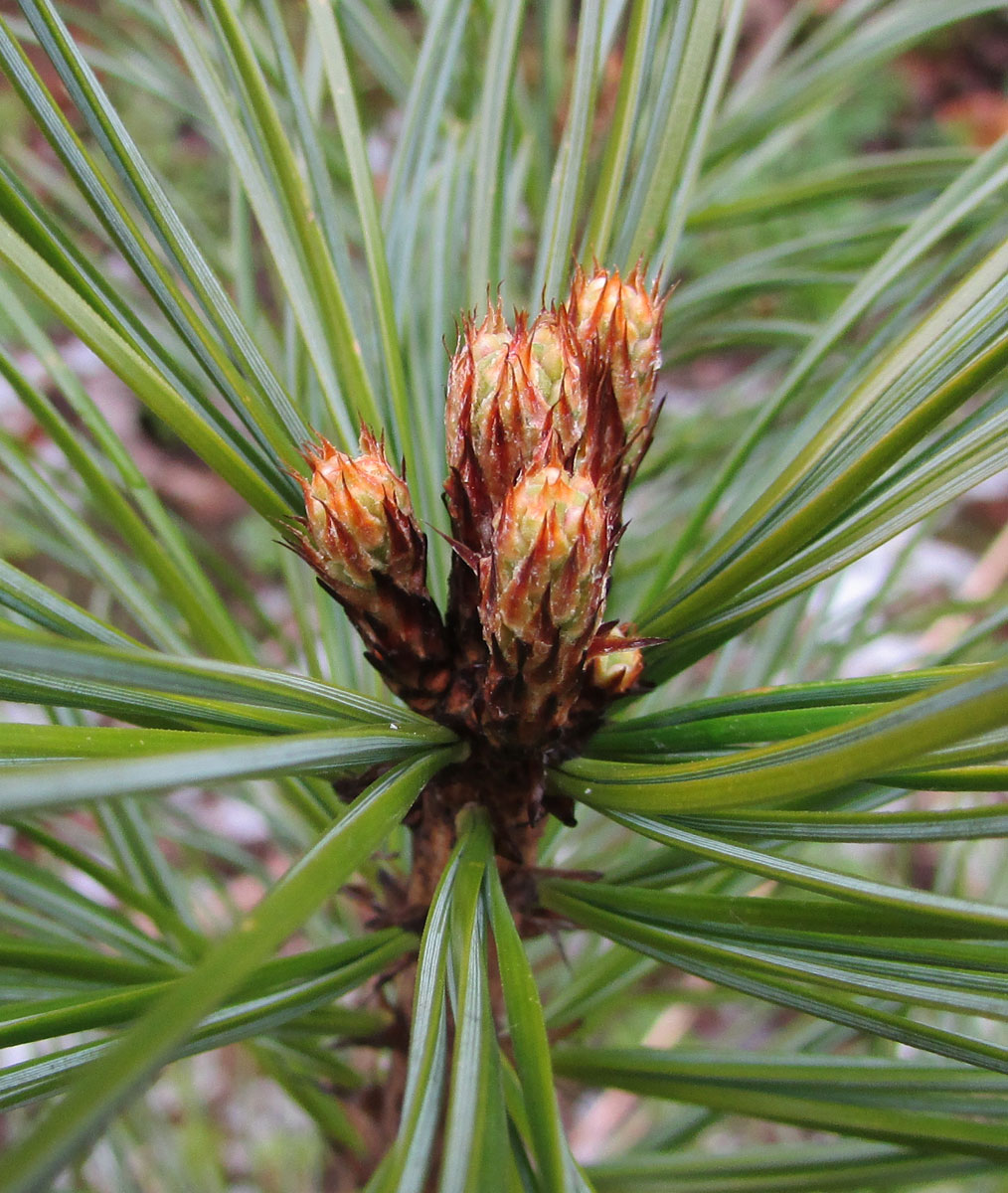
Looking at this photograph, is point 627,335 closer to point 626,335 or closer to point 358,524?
point 626,335

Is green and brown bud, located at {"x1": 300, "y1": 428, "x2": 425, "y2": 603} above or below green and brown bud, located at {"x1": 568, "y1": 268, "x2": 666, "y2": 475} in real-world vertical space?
below

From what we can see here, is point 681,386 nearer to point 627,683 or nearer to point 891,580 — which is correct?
point 891,580

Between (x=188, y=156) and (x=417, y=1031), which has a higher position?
(x=188, y=156)

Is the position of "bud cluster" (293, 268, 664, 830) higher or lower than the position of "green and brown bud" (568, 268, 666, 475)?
lower

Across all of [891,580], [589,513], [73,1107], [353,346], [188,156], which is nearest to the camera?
[73,1107]

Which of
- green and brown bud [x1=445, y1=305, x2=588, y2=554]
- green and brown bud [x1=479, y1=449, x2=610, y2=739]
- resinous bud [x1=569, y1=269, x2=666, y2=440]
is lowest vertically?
green and brown bud [x1=479, y1=449, x2=610, y2=739]

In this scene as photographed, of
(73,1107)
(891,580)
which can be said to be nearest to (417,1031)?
(73,1107)

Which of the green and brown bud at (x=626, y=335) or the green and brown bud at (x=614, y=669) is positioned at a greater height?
the green and brown bud at (x=626, y=335)

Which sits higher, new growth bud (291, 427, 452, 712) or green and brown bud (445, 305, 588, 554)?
green and brown bud (445, 305, 588, 554)
